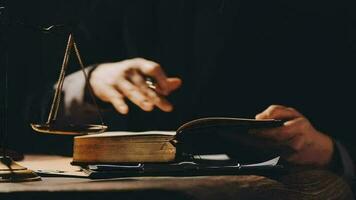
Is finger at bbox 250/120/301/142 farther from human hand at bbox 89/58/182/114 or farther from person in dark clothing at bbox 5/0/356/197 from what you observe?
person in dark clothing at bbox 5/0/356/197

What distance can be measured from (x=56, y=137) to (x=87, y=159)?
3.49 feet

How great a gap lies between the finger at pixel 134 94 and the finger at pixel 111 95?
16 mm

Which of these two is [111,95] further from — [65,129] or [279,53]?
[279,53]

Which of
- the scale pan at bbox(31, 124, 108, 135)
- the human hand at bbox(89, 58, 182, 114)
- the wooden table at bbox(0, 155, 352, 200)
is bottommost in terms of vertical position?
the wooden table at bbox(0, 155, 352, 200)

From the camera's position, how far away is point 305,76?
210cm

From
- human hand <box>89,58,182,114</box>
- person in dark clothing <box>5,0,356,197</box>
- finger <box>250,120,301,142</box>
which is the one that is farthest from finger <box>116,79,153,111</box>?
person in dark clothing <box>5,0,356,197</box>

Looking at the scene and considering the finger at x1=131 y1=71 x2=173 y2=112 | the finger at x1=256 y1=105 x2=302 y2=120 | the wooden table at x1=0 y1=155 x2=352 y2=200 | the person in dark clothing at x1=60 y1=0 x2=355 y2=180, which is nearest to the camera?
the wooden table at x1=0 y1=155 x2=352 y2=200

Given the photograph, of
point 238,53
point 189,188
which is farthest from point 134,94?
point 238,53

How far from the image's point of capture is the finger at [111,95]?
58.0 inches

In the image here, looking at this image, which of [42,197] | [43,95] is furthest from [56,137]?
[42,197]

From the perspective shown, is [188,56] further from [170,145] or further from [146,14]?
[170,145]

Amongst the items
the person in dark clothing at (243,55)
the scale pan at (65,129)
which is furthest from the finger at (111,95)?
the person in dark clothing at (243,55)

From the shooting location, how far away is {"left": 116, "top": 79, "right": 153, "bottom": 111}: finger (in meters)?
1.43

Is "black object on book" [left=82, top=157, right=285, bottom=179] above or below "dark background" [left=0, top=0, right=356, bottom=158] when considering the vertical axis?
below
